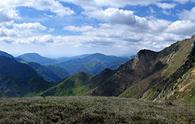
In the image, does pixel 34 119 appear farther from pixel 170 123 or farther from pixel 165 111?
pixel 165 111

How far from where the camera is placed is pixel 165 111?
4209 centimetres

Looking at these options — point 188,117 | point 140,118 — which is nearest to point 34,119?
point 140,118

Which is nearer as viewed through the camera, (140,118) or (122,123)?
(122,123)

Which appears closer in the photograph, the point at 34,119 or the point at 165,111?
the point at 34,119

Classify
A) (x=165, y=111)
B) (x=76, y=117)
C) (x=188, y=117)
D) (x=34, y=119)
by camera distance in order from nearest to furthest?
(x=34, y=119) → (x=76, y=117) → (x=188, y=117) → (x=165, y=111)

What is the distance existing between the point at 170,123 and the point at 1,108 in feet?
50.1

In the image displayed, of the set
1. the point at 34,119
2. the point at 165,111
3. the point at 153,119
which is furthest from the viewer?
the point at 165,111

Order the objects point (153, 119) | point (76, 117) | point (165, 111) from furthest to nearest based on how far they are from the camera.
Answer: point (165, 111) < point (153, 119) < point (76, 117)

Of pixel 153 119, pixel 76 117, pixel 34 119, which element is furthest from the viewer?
pixel 153 119

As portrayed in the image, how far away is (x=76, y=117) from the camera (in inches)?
1331

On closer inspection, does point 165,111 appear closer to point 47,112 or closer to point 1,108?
point 47,112

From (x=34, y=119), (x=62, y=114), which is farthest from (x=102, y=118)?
(x=34, y=119)

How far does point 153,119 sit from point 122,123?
4252 millimetres

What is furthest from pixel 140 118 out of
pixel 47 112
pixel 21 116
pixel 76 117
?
pixel 21 116
